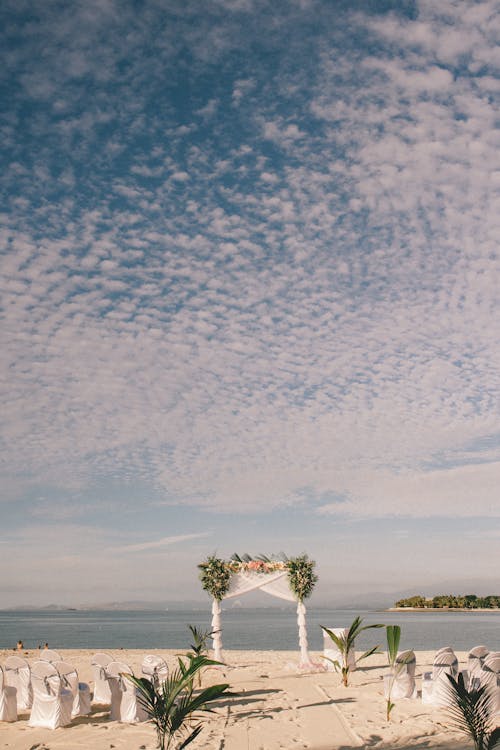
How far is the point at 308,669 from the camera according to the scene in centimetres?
1677

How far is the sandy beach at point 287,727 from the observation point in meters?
9.02

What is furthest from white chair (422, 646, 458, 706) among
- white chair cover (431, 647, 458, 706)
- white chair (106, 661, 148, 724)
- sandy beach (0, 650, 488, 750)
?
white chair (106, 661, 148, 724)

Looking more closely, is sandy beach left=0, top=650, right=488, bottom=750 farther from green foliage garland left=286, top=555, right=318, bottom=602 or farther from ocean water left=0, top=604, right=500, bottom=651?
ocean water left=0, top=604, right=500, bottom=651

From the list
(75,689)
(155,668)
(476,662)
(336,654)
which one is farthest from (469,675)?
(75,689)

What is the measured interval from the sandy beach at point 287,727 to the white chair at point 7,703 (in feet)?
0.70

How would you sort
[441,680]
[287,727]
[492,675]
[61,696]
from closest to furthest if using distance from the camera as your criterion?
[287,727], [61,696], [492,675], [441,680]

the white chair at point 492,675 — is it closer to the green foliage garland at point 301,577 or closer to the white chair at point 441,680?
the white chair at point 441,680

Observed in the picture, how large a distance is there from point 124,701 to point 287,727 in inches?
114

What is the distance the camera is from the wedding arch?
19.1 m

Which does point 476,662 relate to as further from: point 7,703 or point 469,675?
point 7,703

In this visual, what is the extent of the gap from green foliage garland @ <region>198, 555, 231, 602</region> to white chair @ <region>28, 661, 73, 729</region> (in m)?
8.72

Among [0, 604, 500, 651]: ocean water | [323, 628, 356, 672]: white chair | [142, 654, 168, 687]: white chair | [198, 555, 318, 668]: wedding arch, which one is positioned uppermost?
[198, 555, 318, 668]: wedding arch

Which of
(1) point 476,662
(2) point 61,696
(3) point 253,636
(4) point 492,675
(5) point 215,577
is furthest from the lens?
(3) point 253,636

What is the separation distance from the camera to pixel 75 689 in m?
10.7
